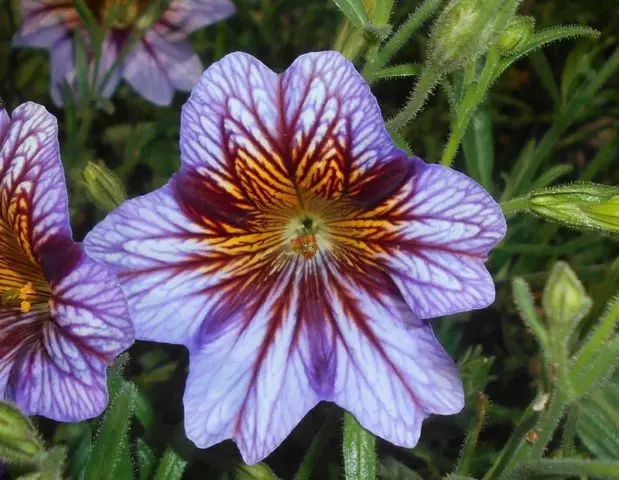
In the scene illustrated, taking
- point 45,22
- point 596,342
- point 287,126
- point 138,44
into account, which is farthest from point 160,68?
point 596,342

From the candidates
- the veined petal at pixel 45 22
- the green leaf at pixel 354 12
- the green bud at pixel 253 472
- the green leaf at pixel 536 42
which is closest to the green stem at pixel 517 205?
the green leaf at pixel 536 42

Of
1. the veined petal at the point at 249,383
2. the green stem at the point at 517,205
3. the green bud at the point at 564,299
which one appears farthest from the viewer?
the green stem at the point at 517,205

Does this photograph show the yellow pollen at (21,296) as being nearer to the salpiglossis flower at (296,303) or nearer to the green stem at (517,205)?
the salpiglossis flower at (296,303)

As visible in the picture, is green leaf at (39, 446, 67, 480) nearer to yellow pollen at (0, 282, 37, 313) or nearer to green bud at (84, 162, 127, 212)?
yellow pollen at (0, 282, 37, 313)

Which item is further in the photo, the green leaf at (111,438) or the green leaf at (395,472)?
the green leaf at (395,472)

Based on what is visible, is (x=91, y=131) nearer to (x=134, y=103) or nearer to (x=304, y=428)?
(x=134, y=103)

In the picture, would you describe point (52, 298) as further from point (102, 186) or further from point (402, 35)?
point (402, 35)

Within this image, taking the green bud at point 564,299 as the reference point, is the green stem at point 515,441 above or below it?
below
